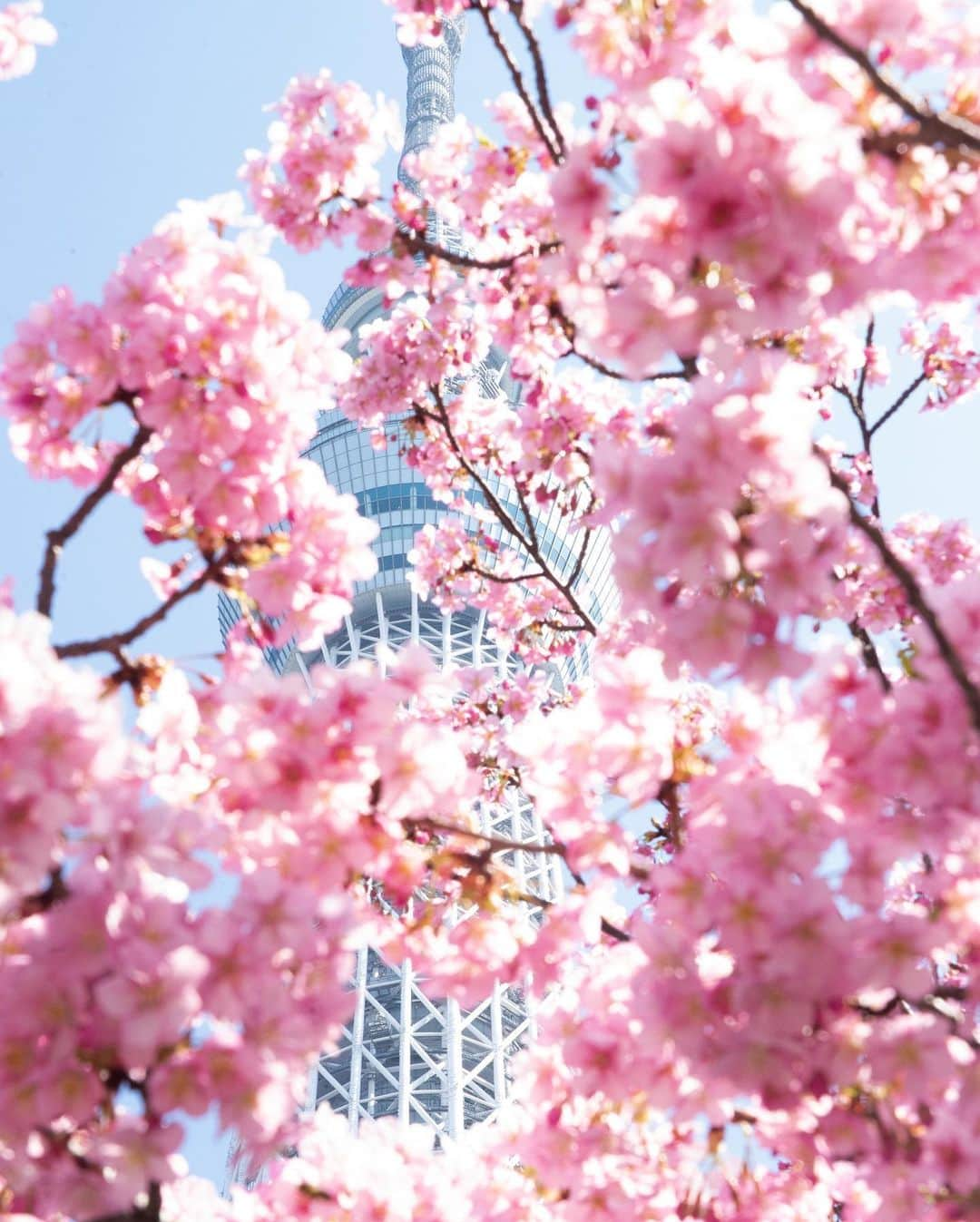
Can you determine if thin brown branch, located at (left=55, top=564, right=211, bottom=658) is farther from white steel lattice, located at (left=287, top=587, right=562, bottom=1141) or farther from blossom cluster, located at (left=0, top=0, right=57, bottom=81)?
white steel lattice, located at (left=287, top=587, right=562, bottom=1141)

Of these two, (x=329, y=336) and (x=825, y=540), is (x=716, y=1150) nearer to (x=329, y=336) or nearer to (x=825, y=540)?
(x=825, y=540)

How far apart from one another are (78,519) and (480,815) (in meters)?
30.2

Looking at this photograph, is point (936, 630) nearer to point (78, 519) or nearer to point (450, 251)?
point (78, 519)

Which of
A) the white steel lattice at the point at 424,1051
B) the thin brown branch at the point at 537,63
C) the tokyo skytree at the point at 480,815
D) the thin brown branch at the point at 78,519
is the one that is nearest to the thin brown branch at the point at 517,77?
the thin brown branch at the point at 537,63

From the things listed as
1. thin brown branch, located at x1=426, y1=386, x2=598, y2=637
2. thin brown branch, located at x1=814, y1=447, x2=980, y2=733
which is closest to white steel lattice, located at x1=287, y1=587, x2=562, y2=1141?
thin brown branch, located at x1=426, y1=386, x2=598, y2=637

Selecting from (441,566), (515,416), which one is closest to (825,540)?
(515,416)

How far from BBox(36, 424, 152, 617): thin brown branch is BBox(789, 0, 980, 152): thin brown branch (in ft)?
6.55

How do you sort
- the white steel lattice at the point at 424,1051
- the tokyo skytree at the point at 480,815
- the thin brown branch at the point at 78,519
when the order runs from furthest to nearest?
the tokyo skytree at the point at 480,815 → the white steel lattice at the point at 424,1051 → the thin brown branch at the point at 78,519

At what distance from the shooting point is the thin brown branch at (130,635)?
8.59ft

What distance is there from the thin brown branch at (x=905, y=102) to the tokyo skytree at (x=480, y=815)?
22.3 meters

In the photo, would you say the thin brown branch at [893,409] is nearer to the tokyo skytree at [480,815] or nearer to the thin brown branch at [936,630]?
the thin brown branch at [936,630]

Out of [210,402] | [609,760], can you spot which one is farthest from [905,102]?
[210,402]

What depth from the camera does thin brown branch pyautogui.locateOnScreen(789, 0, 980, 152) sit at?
203cm

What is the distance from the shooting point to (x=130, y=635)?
2701 millimetres
